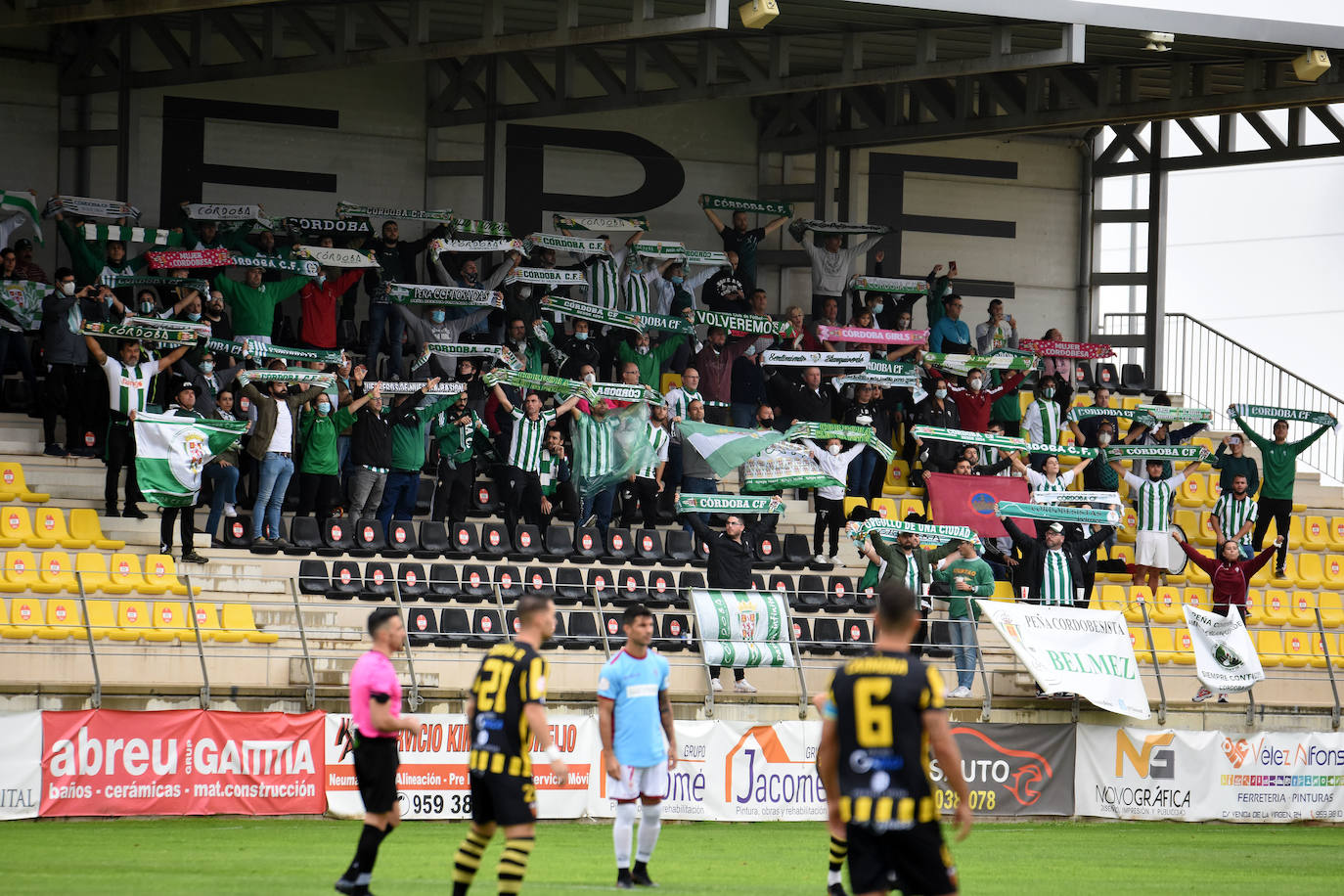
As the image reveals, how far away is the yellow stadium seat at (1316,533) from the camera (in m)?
27.0

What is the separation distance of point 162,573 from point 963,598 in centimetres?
839

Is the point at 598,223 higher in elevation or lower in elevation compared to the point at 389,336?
higher

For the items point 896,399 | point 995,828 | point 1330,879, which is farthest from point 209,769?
point 896,399

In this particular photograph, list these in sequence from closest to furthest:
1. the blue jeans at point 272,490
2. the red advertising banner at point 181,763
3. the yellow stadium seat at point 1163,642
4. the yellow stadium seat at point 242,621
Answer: the red advertising banner at point 181,763 → the yellow stadium seat at point 242,621 → the blue jeans at point 272,490 → the yellow stadium seat at point 1163,642

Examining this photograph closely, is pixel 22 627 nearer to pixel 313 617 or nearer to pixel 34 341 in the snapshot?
pixel 313 617

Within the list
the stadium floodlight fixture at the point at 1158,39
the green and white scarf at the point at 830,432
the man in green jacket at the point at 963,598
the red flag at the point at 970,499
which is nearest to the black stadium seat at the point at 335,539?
the green and white scarf at the point at 830,432

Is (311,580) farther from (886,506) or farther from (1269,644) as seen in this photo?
(1269,644)

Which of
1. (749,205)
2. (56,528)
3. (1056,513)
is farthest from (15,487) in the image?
(749,205)

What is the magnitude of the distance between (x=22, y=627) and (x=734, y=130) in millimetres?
17272

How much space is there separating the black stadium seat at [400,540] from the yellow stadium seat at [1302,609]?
1110cm

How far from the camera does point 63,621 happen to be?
59.2 feet

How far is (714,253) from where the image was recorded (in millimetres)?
27391

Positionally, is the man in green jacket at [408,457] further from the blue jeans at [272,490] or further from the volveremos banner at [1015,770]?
the volveremos banner at [1015,770]

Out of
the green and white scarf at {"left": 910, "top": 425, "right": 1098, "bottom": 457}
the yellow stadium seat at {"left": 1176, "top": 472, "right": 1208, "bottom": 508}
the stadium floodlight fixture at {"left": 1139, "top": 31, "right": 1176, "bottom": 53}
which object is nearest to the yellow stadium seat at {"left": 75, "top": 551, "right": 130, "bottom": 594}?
the green and white scarf at {"left": 910, "top": 425, "right": 1098, "bottom": 457}
